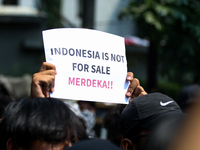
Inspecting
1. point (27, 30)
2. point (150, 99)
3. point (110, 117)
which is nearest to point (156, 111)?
point (150, 99)

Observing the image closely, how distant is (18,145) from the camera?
5.93 feet

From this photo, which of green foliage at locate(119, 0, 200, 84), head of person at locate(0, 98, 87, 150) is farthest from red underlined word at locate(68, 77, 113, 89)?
green foliage at locate(119, 0, 200, 84)

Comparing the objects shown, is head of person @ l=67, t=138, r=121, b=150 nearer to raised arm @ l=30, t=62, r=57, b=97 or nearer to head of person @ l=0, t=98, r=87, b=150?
head of person @ l=0, t=98, r=87, b=150

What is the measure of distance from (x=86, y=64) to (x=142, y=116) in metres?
0.70

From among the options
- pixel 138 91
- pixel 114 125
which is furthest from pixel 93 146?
pixel 114 125

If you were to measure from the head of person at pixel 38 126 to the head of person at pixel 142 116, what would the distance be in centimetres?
30

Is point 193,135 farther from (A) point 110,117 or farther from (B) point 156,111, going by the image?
(A) point 110,117

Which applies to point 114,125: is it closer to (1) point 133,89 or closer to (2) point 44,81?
(1) point 133,89

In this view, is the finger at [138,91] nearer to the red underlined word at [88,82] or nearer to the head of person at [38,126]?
the red underlined word at [88,82]

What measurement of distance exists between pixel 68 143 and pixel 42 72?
0.55 metres

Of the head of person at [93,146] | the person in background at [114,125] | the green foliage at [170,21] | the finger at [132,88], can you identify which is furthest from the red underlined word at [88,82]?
the green foliage at [170,21]

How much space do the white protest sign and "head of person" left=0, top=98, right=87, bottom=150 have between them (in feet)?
1.16

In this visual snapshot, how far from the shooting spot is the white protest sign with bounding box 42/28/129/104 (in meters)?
2.26

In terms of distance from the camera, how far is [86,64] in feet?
7.63
